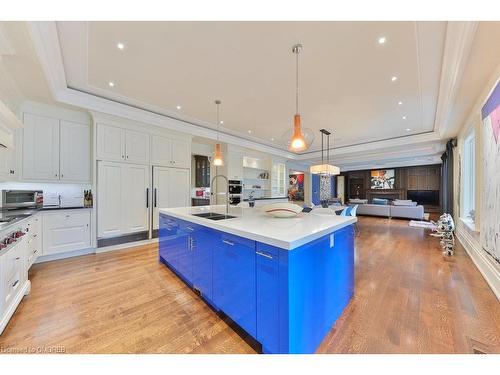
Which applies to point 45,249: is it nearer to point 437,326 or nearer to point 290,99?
point 290,99

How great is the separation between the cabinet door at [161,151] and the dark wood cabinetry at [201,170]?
6.20 feet

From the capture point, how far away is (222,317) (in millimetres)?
1821

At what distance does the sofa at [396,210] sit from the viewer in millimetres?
7645

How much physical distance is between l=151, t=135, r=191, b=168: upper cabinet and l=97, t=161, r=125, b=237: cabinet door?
0.73 metres

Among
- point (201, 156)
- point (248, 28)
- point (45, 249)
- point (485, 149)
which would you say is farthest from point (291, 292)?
point (201, 156)

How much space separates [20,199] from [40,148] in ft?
2.86

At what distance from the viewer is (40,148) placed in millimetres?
3312

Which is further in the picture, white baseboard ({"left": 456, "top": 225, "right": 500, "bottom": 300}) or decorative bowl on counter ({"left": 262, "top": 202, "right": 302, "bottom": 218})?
white baseboard ({"left": 456, "top": 225, "right": 500, "bottom": 300})

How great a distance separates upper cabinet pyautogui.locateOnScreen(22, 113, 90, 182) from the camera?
3.22 metres

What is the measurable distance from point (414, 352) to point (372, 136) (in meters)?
5.84

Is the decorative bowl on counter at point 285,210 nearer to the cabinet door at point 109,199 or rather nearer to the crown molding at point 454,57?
the crown molding at point 454,57

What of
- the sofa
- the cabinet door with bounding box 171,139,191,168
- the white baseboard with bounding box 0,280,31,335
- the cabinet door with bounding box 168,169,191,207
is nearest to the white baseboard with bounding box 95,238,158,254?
the cabinet door with bounding box 168,169,191,207

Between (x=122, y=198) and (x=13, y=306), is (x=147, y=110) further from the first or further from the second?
(x=13, y=306)

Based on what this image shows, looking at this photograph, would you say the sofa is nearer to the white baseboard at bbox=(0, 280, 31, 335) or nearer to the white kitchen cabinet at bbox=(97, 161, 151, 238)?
the white kitchen cabinet at bbox=(97, 161, 151, 238)
